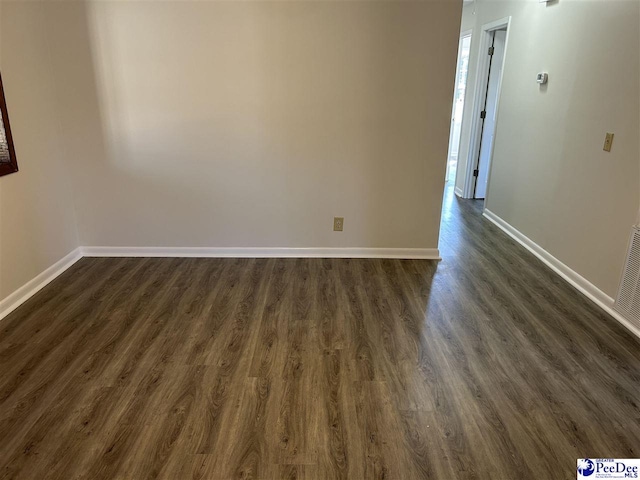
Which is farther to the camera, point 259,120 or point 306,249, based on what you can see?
point 306,249

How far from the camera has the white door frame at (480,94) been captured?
4.84 meters

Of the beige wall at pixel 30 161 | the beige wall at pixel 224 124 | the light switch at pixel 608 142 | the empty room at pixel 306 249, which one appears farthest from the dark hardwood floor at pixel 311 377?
the light switch at pixel 608 142

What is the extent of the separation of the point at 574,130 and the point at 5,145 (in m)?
4.07

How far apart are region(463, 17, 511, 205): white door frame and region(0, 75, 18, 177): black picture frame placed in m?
4.49

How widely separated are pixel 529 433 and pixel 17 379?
2489 millimetres

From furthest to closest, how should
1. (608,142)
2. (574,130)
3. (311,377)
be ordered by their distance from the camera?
(574,130) < (608,142) < (311,377)

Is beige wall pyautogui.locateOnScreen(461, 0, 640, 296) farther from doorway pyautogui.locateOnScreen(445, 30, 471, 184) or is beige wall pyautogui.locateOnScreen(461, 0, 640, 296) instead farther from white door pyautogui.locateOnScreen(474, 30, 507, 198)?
doorway pyautogui.locateOnScreen(445, 30, 471, 184)

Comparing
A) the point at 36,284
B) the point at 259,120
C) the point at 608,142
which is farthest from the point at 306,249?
the point at 608,142

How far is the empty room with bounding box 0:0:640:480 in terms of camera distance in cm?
191

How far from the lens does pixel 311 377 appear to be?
2.26 m

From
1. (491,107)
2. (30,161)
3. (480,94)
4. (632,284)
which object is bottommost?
(632,284)

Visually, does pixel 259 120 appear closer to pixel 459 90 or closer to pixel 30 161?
pixel 30 161

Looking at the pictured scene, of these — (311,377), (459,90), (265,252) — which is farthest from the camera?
(459,90)

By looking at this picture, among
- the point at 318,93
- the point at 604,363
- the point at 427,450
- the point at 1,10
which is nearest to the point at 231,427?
the point at 427,450
